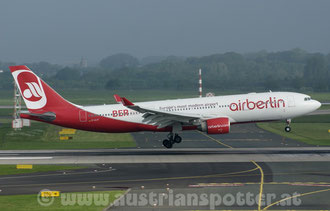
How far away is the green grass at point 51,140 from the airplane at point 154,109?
5.93 m

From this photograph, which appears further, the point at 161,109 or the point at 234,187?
the point at 161,109

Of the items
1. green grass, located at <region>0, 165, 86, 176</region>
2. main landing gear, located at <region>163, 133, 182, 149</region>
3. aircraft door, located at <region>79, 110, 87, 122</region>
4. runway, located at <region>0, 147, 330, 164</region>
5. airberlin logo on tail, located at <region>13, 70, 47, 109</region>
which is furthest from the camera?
main landing gear, located at <region>163, 133, 182, 149</region>

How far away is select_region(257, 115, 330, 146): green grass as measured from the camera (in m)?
60.1

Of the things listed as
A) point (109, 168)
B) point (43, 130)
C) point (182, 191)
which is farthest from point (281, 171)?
point (43, 130)

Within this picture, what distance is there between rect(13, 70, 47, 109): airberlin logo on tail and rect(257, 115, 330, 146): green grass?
27937 millimetres

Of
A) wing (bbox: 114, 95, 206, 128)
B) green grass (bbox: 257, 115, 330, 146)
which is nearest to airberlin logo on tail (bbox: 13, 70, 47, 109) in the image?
wing (bbox: 114, 95, 206, 128)

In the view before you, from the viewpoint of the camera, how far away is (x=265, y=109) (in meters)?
50.2

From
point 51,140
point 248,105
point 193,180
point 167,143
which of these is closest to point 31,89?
point 167,143

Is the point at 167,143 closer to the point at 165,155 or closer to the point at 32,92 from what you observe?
the point at 165,155

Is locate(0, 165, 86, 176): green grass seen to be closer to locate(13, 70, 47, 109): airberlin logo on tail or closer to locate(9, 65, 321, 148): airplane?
locate(9, 65, 321, 148): airplane

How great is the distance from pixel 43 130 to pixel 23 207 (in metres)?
48.0

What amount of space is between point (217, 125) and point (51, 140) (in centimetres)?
2358

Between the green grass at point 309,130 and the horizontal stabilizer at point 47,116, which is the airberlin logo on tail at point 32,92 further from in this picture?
the green grass at point 309,130

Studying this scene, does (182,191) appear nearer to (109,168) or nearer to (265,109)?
(109,168)
